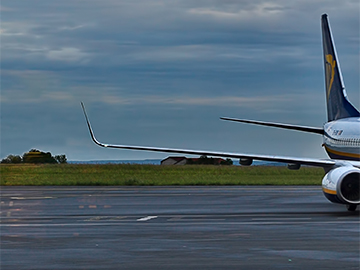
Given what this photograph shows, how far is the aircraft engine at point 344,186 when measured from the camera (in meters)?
23.9

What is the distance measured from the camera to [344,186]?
79.6 feet

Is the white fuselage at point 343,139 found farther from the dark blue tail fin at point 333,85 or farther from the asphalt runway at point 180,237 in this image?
the asphalt runway at point 180,237

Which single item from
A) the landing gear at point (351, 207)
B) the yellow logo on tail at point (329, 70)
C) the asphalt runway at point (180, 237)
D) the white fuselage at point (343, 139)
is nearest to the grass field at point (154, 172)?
the yellow logo on tail at point (329, 70)

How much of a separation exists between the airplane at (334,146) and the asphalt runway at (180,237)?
33.7 inches

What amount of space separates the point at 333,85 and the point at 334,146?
5846mm

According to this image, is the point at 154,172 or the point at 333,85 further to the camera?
the point at 154,172

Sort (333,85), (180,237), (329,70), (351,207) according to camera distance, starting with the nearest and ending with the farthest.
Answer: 1. (180,237)
2. (351,207)
3. (333,85)
4. (329,70)

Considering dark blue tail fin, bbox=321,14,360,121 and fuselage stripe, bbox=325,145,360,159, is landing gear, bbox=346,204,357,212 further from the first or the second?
dark blue tail fin, bbox=321,14,360,121

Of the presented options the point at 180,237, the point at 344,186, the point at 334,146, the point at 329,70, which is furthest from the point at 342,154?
the point at 180,237

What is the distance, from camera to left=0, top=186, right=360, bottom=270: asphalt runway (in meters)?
12.0

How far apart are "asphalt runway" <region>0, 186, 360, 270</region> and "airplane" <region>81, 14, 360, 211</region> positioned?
85 centimetres

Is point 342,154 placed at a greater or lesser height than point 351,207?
greater

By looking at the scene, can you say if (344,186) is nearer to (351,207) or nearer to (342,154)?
(351,207)

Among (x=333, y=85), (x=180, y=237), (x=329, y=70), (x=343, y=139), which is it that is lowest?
(x=180, y=237)
